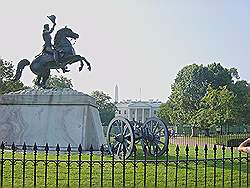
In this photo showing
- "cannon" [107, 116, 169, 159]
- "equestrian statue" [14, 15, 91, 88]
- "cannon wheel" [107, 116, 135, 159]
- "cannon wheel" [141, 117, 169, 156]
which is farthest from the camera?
"equestrian statue" [14, 15, 91, 88]

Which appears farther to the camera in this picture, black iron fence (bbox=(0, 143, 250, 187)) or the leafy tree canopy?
the leafy tree canopy

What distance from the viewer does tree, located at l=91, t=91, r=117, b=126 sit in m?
69.9

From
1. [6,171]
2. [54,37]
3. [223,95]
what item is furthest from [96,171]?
[223,95]

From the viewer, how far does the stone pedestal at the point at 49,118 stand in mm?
18234

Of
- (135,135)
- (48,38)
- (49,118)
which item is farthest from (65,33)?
(135,135)

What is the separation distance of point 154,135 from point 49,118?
4.50 metres

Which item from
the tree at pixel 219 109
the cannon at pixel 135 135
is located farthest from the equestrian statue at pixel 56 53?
the tree at pixel 219 109

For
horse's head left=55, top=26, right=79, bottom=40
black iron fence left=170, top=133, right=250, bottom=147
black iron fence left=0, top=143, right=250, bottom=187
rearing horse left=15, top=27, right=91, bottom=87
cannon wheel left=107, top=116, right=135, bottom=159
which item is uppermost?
→ horse's head left=55, top=26, right=79, bottom=40

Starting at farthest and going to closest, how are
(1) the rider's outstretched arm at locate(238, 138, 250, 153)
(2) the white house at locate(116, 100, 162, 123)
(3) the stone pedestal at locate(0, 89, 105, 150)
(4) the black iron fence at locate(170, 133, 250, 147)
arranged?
1. (2) the white house at locate(116, 100, 162, 123)
2. (4) the black iron fence at locate(170, 133, 250, 147)
3. (3) the stone pedestal at locate(0, 89, 105, 150)
4. (1) the rider's outstretched arm at locate(238, 138, 250, 153)

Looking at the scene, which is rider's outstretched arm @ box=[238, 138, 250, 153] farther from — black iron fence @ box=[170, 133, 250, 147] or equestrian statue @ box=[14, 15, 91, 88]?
black iron fence @ box=[170, 133, 250, 147]

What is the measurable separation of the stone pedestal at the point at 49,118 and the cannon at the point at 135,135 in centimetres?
139

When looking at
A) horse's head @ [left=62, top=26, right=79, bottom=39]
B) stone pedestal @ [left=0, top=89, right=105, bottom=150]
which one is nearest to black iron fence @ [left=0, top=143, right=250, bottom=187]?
stone pedestal @ [left=0, top=89, right=105, bottom=150]

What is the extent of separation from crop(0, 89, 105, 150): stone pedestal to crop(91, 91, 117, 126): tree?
4983 cm

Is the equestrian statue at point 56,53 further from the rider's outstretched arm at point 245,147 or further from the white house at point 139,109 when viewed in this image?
the white house at point 139,109
